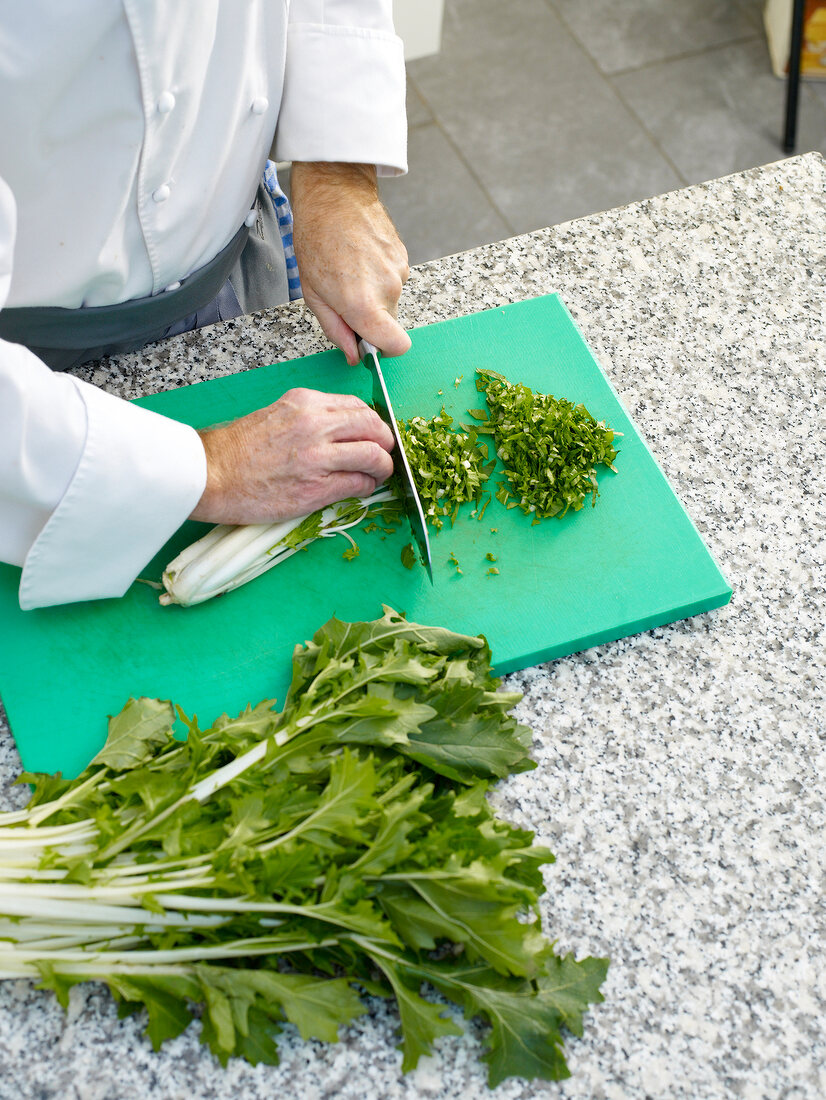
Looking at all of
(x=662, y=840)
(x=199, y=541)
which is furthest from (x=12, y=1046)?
(x=662, y=840)

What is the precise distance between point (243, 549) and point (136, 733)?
0.91 feet

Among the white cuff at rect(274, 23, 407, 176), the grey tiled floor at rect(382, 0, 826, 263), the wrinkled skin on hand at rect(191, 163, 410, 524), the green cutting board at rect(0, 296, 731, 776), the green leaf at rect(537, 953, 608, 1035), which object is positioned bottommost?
the grey tiled floor at rect(382, 0, 826, 263)

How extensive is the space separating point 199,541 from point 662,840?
66 centimetres

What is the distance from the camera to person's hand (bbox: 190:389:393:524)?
1.27 metres

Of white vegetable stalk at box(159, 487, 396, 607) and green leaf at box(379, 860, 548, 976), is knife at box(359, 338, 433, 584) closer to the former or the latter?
white vegetable stalk at box(159, 487, 396, 607)

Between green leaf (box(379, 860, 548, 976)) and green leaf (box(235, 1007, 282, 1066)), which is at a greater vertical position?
green leaf (box(379, 860, 548, 976))

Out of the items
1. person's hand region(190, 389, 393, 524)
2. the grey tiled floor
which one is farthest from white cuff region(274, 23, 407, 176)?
the grey tiled floor

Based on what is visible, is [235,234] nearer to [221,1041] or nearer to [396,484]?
[396,484]

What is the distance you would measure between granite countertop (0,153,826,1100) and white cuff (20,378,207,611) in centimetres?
23

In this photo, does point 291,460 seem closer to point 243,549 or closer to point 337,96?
point 243,549

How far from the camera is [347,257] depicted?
1421 mm

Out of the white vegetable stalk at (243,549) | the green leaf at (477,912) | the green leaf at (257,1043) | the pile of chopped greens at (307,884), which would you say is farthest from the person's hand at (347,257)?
the green leaf at (257,1043)

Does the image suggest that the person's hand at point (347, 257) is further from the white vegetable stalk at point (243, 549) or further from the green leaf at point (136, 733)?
the green leaf at point (136, 733)

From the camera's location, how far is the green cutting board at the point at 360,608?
121 centimetres
